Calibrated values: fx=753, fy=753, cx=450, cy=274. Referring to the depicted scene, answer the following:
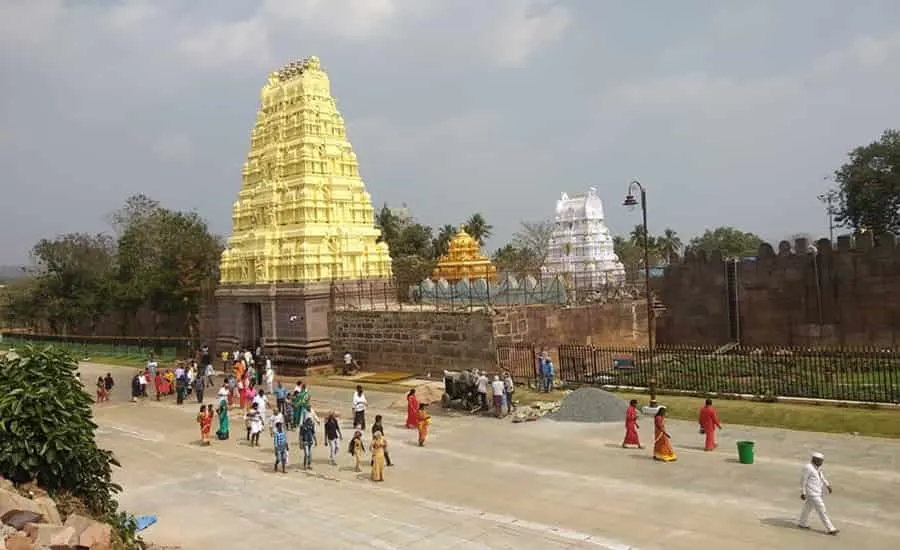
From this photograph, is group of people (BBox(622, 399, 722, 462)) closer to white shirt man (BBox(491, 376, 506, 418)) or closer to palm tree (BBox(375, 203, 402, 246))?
white shirt man (BBox(491, 376, 506, 418))

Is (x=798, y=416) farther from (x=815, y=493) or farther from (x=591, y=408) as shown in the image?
(x=815, y=493)

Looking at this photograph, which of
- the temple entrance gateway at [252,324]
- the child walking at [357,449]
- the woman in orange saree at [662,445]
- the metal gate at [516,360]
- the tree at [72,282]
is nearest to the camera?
the woman in orange saree at [662,445]

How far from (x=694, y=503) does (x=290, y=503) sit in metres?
6.74

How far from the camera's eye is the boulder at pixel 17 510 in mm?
8828

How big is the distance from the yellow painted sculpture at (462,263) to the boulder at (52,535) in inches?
1285

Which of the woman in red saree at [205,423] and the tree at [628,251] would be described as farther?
the tree at [628,251]

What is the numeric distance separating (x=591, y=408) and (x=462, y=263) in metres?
24.0

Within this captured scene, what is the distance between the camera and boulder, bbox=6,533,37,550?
26.3ft

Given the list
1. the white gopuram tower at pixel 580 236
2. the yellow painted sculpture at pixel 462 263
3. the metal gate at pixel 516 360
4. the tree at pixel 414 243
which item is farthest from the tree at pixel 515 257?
the metal gate at pixel 516 360

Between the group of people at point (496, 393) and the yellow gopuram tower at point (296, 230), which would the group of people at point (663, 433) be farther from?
the yellow gopuram tower at point (296, 230)

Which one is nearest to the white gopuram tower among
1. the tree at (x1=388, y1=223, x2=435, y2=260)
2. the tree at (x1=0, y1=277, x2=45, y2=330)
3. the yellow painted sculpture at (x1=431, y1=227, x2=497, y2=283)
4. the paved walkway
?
the tree at (x1=388, y1=223, x2=435, y2=260)

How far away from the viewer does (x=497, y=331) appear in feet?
79.7

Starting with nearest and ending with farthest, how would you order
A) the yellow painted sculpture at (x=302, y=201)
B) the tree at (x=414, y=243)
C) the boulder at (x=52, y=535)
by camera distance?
the boulder at (x=52, y=535) < the yellow painted sculpture at (x=302, y=201) < the tree at (x=414, y=243)

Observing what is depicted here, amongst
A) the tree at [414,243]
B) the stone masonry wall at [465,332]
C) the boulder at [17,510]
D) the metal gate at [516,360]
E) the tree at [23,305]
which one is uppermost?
the tree at [414,243]
